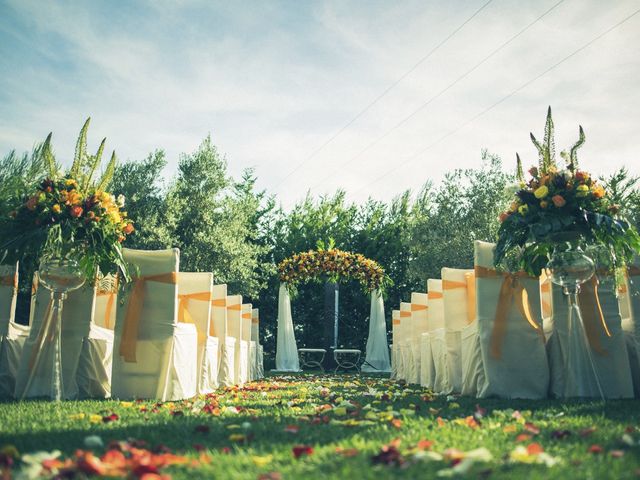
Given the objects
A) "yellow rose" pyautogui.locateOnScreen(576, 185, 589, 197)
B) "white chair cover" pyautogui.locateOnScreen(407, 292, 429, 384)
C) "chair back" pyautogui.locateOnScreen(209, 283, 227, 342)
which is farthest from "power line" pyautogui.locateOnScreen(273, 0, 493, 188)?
"chair back" pyautogui.locateOnScreen(209, 283, 227, 342)

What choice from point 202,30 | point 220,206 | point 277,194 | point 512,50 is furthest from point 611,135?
point 277,194

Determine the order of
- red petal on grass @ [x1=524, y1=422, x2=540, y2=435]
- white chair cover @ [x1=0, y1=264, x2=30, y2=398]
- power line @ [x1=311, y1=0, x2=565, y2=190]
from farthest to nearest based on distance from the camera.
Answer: power line @ [x1=311, y1=0, x2=565, y2=190] < white chair cover @ [x1=0, y1=264, x2=30, y2=398] < red petal on grass @ [x1=524, y1=422, x2=540, y2=435]

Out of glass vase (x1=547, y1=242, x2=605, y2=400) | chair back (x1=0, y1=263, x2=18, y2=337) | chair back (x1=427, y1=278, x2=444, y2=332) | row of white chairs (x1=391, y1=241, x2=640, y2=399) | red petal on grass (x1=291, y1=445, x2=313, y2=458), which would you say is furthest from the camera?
chair back (x1=427, y1=278, x2=444, y2=332)

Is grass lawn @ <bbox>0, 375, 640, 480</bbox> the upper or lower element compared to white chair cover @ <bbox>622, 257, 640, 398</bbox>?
lower

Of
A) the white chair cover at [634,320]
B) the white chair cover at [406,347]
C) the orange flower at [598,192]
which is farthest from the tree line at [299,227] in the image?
the orange flower at [598,192]

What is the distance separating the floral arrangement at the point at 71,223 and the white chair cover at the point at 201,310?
1600mm

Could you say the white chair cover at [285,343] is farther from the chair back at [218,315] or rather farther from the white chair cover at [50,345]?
the white chair cover at [50,345]

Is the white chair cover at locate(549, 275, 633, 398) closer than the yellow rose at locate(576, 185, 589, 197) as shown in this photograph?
No

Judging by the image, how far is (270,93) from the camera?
770 cm

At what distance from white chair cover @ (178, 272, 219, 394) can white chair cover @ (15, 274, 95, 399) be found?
54.4 inches

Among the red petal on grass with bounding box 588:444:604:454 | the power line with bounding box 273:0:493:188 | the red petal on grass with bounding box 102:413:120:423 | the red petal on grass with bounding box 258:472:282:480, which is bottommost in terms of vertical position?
the red petal on grass with bounding box 102:413:120:423

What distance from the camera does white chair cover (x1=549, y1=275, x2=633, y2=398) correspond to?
16.0ft

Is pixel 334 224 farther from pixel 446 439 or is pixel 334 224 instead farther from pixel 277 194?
pixel 446 439

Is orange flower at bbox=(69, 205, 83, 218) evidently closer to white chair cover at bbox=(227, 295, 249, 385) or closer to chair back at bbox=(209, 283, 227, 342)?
chair back at bbox=(209, 283, 227, 342)
